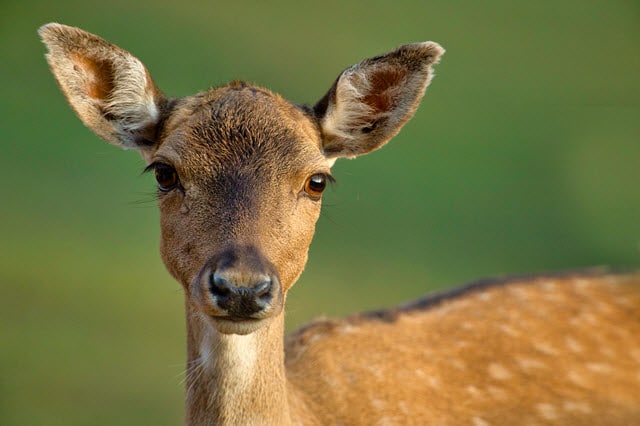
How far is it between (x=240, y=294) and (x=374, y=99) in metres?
1.40

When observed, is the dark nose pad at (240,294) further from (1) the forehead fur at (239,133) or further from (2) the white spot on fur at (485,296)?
(2) the white spot on fur at (485,296)

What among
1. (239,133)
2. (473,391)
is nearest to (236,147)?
(239,133)

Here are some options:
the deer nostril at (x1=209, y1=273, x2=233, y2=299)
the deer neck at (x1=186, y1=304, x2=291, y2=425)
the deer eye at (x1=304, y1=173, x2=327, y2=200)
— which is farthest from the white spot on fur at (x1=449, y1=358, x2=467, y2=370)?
the deer nostril at (x1=209, y1=273, x2=233, y2=299)

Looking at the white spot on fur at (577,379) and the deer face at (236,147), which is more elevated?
the deer face at (236,147)

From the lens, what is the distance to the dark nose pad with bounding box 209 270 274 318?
3.12 meters

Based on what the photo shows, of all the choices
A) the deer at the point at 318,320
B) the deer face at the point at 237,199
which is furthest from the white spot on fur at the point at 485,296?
the deer face at the point at 237,199

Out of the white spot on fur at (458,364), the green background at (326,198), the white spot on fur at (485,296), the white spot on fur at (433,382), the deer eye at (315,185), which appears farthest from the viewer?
the green background at (326,198)

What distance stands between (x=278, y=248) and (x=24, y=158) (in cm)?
894

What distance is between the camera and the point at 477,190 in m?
12.9

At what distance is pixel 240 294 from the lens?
3.13 m

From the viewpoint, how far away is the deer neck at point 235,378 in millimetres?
3561

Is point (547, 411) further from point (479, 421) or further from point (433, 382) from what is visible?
point (433, 382)

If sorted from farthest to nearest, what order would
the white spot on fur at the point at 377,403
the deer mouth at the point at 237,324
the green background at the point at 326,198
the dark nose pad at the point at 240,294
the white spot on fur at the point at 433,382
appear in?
the green background at the point at 326,198 < the white spot on fur at the point at 433,382 < the white spot on fur at the point at 377,403 < the deer mouth at the point at 237,324 < the dark nose pad at the point at 240,294

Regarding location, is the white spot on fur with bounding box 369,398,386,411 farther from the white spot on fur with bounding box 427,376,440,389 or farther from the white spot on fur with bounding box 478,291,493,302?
the white spot on fur with bounding box 478,291,493,302
